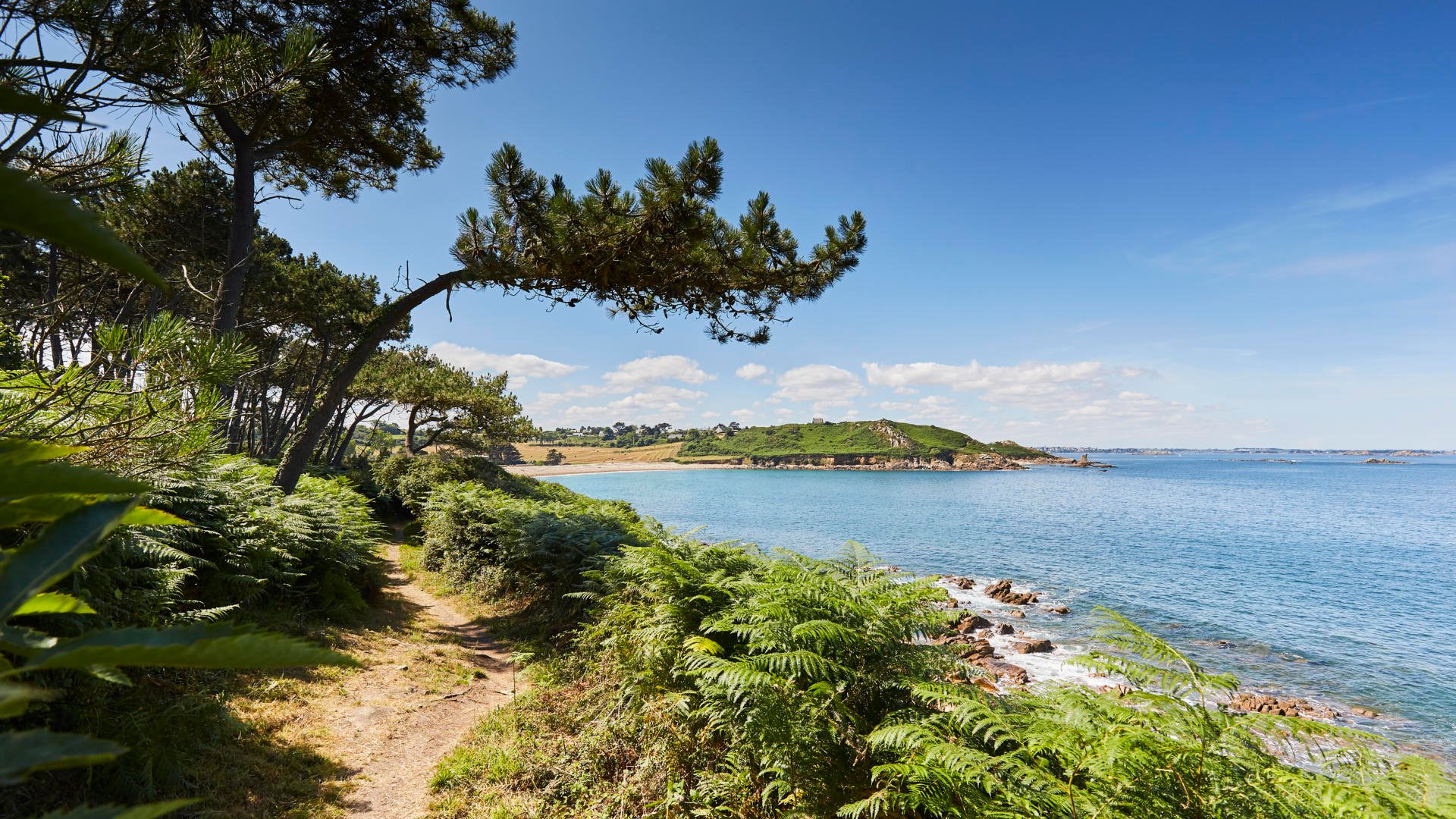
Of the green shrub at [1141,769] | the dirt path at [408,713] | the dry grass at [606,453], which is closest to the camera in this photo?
the green shrub at [1141,769]

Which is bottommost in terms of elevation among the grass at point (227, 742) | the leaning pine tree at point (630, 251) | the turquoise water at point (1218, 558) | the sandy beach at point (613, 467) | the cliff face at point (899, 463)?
the sandy beach at point (613, 467)

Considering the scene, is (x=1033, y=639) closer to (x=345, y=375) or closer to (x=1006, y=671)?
(x=1006, y=671)

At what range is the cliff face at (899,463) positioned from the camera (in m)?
123

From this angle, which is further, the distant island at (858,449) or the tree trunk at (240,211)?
the distant island at (858,449)

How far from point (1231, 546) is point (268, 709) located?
42.6m

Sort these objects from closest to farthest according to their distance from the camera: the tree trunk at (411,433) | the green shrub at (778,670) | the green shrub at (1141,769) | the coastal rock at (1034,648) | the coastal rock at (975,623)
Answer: the green shrub at (1141,769) → the green shrub at (778,670) → the coastal rock at (1034,648) → the coastal rock at (975,623) → the tree trunk at (411,433)

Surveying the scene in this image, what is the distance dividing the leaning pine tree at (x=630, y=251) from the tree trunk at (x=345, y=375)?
2 centimetres

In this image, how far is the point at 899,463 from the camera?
4887 inches

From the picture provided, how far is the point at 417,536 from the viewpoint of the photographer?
52.6 feet

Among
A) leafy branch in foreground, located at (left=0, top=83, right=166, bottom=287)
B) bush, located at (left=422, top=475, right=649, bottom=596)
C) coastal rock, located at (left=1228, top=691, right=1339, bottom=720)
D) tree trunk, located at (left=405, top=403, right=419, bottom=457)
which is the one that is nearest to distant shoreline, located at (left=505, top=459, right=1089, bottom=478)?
tree trunk, located at (left=405, top=403, right=419, bottom=457)

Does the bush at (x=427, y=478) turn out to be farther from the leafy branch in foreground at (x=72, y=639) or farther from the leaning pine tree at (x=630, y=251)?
the leafy branch in foreground at (x=72, y=639)

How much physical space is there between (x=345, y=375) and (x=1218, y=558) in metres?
37.0

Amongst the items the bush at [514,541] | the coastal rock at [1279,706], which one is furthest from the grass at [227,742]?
the coastal rock at [1279,706]

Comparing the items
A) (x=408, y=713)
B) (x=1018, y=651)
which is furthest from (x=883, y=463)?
(x=408, y=713)
